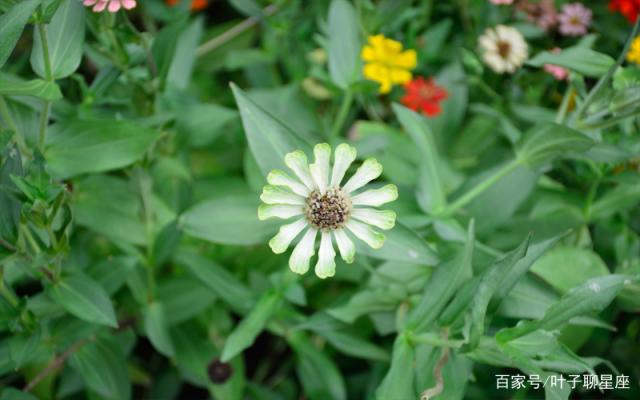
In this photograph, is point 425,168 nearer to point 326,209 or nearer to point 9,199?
point 326,209

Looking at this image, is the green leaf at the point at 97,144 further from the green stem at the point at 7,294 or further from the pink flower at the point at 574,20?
the pink flower at the point at 574,20

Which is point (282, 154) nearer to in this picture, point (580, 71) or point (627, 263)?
point (580, 71)

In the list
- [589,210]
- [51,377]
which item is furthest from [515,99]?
[51,377]

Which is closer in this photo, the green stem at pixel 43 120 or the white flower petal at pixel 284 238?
the white flower petal at pixel 284 238

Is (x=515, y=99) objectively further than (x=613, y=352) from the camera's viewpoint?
Yes

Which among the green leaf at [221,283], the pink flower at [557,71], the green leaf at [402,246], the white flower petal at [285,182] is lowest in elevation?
the green leaf at [221,283]

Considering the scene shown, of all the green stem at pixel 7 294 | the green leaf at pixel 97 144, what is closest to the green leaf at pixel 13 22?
the green leaf at pixel 97 144
